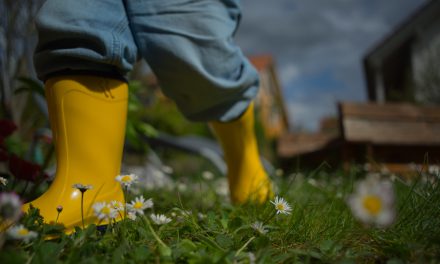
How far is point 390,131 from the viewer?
3.60 metres

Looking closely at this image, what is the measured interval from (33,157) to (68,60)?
1.25 m

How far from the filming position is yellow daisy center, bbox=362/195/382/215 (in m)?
0.55

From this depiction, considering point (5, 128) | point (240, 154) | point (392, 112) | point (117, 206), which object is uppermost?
point (117, 206)

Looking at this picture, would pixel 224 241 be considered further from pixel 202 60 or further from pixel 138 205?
pixel 202 60

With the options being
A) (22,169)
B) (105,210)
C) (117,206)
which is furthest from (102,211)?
(22,169)

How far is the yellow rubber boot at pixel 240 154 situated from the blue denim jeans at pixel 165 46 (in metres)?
0.12

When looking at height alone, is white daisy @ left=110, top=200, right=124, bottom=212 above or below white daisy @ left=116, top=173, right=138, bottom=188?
below

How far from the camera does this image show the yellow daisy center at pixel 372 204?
1.80ft

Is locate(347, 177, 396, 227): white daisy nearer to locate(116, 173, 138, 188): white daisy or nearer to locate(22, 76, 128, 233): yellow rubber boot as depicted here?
locate(116, 173, 138, 188): white daisy

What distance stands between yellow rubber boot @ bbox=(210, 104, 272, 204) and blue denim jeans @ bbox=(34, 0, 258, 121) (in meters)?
0.12

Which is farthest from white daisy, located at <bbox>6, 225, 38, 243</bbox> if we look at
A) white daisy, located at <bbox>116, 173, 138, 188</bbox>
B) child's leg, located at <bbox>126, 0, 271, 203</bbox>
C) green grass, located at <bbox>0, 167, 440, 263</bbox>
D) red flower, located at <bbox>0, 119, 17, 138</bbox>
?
red flower, located at <bbox>0, 119, 17, 138</bbox>

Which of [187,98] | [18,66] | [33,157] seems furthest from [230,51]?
[18,66]

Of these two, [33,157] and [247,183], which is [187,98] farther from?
[33,157]

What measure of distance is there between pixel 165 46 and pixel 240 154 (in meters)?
0.61
